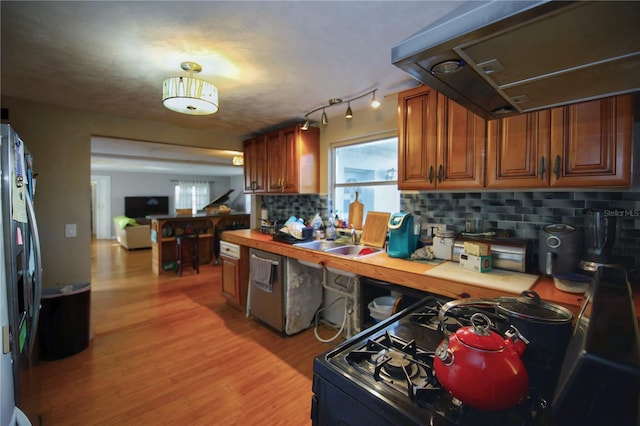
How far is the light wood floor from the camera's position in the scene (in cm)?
178

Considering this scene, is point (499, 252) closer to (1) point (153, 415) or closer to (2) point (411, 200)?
(2) point (411, 200)

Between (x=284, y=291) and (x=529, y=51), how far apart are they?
2.42m

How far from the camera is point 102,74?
2023 mm

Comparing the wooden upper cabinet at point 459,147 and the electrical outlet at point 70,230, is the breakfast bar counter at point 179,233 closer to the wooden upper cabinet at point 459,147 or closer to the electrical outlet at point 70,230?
the electrical outlet at point 70,230

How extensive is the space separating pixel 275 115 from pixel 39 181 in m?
2.26

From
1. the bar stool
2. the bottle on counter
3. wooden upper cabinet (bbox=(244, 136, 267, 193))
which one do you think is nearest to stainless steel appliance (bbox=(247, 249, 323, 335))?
the bottle on counter

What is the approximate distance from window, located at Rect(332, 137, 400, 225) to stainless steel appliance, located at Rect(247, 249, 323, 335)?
2.73 ft

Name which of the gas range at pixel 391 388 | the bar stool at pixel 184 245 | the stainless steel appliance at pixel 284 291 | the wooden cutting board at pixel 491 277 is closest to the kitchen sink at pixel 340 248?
the stainless steel appliance at pixel 284 291

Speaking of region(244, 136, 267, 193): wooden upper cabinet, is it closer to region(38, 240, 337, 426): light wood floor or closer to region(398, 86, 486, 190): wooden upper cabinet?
region(38, 240, 337, 426): light wood floor

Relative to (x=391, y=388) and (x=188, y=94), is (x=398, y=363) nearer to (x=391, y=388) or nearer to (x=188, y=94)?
→ (x=391, y=388)

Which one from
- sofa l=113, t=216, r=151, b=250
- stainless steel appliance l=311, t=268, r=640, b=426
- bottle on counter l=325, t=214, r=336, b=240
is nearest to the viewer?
stainless steel appliance l=311, t=268, r=640, b=426

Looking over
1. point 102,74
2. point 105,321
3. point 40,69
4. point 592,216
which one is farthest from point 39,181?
point 592,216

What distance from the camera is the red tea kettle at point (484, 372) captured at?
55 centimetres

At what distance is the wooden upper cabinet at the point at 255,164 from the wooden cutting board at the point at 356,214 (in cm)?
126
